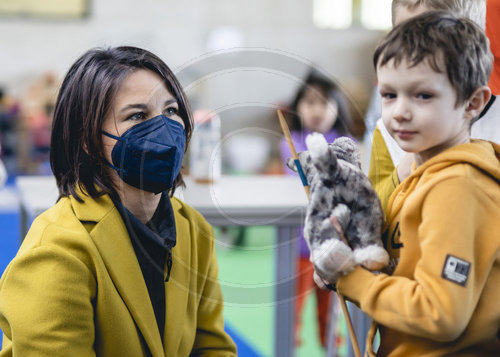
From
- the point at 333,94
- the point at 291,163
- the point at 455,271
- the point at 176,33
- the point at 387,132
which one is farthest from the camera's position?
the point at 176,33

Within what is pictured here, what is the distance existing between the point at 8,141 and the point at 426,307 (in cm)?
675

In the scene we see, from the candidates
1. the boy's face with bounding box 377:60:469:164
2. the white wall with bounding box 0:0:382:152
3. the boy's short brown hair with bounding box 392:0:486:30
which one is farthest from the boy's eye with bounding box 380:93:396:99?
the white wall with bounding box 0:0:382:152

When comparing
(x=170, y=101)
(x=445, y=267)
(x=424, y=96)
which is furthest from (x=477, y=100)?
(x=170, y=101)

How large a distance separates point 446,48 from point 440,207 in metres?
0.20

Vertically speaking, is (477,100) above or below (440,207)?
above

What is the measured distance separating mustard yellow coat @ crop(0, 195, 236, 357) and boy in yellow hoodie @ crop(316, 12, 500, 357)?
367mm

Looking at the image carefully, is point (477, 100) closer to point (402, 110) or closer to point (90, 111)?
point (402, 110)

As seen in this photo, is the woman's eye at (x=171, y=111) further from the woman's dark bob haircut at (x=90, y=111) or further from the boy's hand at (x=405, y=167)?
the boy's hand at (x=405, y=167)

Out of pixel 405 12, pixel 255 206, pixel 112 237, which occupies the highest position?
pixel 405 12

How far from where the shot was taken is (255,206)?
1.89 meters

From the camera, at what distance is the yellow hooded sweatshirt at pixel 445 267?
0.76 meters

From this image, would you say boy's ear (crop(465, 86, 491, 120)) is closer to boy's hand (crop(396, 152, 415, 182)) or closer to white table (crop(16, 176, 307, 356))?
boy's hand (crop(396, 152, 415, 182))

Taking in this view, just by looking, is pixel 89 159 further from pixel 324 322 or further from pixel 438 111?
pixel 324 322

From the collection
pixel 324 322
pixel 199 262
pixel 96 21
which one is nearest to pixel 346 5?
pixel 96 21
